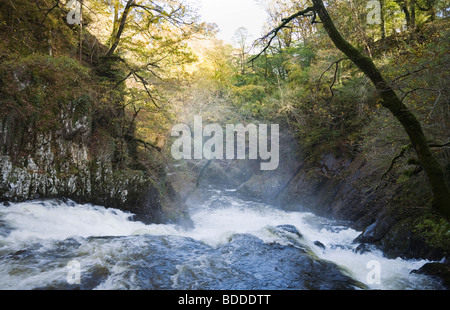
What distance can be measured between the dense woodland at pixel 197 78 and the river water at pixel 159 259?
1752mm

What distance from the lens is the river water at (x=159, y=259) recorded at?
4.92 m

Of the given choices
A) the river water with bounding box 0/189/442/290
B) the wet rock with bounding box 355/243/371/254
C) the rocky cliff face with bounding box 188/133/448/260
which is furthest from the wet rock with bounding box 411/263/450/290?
the wet rock with bounding box 355/243/371/254

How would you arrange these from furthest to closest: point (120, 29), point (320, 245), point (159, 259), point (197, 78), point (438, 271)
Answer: point (197, 78) → point (120, 29) → point (320, 245) → point (159, 259) → point (438, 271)

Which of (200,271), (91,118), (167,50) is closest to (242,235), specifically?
(200,271)

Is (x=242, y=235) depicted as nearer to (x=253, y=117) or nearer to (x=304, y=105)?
(x=304, y=105)

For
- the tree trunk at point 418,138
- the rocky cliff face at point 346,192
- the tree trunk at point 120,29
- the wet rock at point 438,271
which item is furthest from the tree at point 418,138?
the tree trunk at point 120,29

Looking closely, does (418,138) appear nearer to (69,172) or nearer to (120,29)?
(69,172)

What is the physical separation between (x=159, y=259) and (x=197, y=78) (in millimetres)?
14344

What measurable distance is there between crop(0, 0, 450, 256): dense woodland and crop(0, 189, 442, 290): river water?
1752mm

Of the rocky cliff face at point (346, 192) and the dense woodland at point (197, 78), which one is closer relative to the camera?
the dense woodland at point (197, 78)

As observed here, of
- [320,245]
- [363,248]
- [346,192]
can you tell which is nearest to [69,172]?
[320,245]

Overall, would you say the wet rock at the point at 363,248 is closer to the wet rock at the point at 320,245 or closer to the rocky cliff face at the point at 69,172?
the wet rock at the point at 320,245

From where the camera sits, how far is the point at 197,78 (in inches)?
725

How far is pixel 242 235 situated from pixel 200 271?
10.2ft
